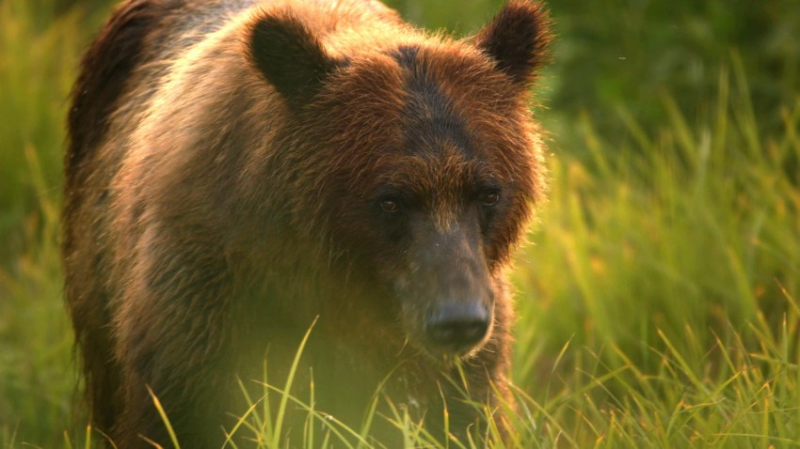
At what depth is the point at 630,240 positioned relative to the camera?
5992 mm

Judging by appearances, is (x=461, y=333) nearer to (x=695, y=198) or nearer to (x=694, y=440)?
(x=694, y=440)

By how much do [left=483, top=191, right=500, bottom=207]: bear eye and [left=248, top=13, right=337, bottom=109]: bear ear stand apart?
64 centimetres

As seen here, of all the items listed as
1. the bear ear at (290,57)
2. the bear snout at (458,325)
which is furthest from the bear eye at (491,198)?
the bear ear at (290,57)

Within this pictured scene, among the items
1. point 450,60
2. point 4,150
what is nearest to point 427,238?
point 450,60

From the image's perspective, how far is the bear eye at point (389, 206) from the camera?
3691 millimetres

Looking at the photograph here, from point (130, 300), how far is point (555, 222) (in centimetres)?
294

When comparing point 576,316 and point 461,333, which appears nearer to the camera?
point 461,333

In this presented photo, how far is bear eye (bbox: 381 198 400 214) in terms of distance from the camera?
369 cm

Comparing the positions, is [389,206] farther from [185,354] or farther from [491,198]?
[185,354]

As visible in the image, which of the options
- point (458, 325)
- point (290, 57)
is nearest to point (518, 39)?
point (290, 57)

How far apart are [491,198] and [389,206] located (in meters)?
0.34

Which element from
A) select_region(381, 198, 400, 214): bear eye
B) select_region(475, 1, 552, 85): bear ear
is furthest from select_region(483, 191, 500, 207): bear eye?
select_region(475, 1, 552, 85): bear ear

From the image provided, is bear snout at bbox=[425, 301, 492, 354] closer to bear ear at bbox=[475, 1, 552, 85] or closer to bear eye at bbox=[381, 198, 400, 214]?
bear eye at bbox=[381, 198, 400, 214]

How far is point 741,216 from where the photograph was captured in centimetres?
609
